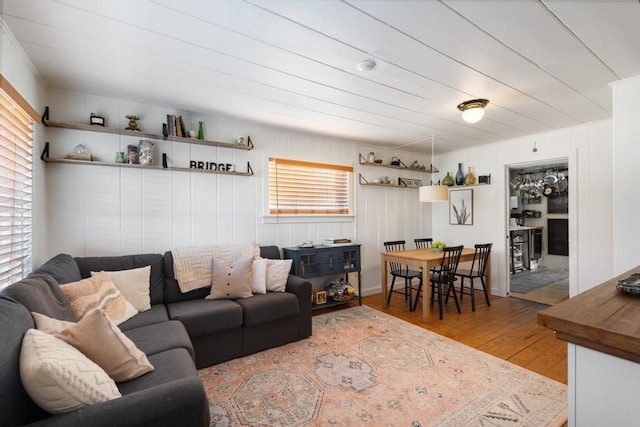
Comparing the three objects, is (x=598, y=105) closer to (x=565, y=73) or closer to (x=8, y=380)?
(x=565, y=73)

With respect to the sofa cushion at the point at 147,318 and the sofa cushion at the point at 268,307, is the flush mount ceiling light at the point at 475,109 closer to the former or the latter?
the sofa cushion at the point at 268,307

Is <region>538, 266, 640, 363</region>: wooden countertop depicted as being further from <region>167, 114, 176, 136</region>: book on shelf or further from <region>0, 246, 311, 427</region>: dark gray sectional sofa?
<region>167, 114, 176, 136</region>: book on shelf

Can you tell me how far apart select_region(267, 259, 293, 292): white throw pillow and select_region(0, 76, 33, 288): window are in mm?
1915

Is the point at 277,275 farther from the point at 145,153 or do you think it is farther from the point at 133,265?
the point at 145,153

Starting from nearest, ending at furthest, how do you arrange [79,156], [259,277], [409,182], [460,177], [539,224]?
[79,156] < [259,277] < [460,177] < [409,182] < [539,224]

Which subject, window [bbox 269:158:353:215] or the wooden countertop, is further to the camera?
window [bbox 269:158:353:215]

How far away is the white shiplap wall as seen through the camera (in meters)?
2.69

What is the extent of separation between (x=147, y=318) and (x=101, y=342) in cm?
101

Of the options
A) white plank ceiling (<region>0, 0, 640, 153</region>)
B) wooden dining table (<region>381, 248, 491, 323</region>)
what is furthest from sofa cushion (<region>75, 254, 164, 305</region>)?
wooden dining table (<region>381, 248, 491, 323</region>)

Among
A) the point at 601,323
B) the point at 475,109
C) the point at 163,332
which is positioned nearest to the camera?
the point at 601,323

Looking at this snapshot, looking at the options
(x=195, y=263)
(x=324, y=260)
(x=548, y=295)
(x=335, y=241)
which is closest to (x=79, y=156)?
(x=195, y=263)

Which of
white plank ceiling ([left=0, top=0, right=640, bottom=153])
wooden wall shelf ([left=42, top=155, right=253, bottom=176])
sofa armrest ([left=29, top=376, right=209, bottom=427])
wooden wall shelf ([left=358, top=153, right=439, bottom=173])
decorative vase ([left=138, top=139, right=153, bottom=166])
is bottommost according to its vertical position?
sofa armrest ([left=29, top=376, right=209, bottom=427])

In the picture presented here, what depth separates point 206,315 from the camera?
243 cm

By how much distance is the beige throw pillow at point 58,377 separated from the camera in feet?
3.28
